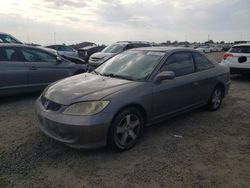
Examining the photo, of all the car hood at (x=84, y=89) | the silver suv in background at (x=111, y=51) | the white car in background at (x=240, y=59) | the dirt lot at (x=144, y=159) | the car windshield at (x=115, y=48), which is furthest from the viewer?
the car windshield at (x=115, y=48)

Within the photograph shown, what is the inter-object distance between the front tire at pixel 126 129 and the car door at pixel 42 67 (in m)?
3.89

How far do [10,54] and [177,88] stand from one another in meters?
4.33

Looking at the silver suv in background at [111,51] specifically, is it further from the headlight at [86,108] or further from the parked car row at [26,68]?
the headlight at [86,108]

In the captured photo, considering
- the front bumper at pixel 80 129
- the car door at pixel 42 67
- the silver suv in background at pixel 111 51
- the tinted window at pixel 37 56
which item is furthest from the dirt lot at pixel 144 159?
the silver suv in background at pixel 111 51

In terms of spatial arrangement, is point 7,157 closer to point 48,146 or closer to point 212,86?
point 48,146

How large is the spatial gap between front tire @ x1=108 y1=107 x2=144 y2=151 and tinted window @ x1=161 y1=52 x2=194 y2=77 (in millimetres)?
1087

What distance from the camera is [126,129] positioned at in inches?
164

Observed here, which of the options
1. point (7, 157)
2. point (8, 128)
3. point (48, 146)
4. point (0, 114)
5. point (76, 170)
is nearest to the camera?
point (76, 170)

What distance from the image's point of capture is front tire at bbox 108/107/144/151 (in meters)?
3.97

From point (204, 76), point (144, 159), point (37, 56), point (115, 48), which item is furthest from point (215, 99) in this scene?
point (115, 48)

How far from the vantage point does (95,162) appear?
3797mm

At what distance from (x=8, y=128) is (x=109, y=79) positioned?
2.06 m

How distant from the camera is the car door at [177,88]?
4668mm

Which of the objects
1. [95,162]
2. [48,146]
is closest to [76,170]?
[95,162]
